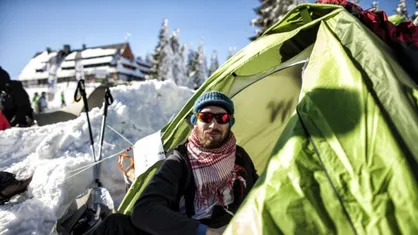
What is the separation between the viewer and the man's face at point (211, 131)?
2.64m

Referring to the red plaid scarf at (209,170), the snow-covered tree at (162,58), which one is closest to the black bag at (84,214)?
the red plaid scarf at (209,170)

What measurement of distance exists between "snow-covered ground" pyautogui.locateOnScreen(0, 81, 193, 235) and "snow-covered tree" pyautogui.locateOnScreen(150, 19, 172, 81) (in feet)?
122

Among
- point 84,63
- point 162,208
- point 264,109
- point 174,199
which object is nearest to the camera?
point 162,208

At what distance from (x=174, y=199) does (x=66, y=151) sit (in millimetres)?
3910

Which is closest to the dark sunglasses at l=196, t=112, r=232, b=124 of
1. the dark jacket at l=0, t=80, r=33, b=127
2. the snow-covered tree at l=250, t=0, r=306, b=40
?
the dark jacket at l=0, t=80, r=33, b=127

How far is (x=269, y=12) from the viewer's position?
1961 cm

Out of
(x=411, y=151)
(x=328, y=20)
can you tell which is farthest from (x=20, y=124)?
(x=411, y=151)

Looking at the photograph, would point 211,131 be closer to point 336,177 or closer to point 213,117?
point 213,117

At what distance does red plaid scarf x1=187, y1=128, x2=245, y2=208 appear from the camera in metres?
2.61

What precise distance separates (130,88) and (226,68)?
4511 millimetres

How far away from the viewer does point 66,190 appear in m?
4.43

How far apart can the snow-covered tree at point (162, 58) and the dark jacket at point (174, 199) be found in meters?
42.4

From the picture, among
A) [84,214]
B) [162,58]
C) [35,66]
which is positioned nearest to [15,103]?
[84,214]

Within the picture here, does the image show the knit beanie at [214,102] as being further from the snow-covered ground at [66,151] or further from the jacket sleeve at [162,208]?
A: the snow-covered ground at [66,151]
